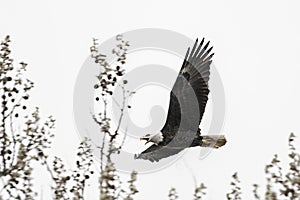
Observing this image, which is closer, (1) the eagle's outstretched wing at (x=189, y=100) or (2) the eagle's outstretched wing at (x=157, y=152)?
(2) the eagle's outstretched wing at (x=157, y=152)

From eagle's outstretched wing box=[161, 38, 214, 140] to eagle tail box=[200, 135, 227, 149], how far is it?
244mm

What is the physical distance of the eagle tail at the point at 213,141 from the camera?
1027cm

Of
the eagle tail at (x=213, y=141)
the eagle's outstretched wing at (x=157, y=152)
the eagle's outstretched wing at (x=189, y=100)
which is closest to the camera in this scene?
the eagle's outstretched wing at (x=157, y=152)

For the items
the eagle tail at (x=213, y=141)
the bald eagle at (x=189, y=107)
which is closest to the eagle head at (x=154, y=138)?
the bald eagle at (x=189, y=107)

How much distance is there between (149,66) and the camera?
13.8 m

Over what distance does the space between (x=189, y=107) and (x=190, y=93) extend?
0.72ft

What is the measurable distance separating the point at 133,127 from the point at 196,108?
3.23 feet

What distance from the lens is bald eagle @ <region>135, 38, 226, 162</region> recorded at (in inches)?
410

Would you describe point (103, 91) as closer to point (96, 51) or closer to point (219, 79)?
point (96, 51)

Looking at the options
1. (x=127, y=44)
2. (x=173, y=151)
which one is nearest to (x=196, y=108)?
(x=173, y=151)

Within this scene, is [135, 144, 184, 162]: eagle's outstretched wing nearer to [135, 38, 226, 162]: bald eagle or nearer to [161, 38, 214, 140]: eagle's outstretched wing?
[135, 38, 226, 162]: bald eagle

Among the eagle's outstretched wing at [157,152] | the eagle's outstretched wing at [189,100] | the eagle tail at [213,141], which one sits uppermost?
the eagle's outstretched wing at [189,100]

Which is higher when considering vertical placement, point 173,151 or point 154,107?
point 154,107

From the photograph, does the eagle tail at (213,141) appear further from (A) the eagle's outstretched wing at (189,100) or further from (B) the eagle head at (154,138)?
(B) the eagle head at (154,138)
